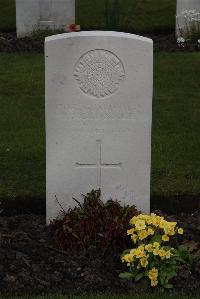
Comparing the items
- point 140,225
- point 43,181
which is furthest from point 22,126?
point 140,225

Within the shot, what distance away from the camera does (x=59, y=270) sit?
4758mm

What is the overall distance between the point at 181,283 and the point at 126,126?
1122 millimetres

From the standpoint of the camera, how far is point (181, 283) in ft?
15.3

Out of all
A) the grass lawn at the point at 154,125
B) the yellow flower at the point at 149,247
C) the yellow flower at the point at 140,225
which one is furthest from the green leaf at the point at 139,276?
the grass lawn at the point at 154,125

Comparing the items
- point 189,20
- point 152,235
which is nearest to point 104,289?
point 152,235

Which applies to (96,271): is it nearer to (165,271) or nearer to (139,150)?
(165,271)

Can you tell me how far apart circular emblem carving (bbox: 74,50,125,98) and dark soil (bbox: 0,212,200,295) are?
1.04 m

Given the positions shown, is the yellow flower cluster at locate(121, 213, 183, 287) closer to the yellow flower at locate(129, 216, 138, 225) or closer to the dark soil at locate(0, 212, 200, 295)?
the yellow flower at locate(129, 216, 138, 225)

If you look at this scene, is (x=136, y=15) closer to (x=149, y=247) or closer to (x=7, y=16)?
(x=7, y=16)

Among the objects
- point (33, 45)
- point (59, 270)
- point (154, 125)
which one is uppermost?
point (33, 45)

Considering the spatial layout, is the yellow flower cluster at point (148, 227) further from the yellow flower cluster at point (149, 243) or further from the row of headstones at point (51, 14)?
the row of headstones at point (51, 14)

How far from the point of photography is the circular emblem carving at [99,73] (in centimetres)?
505

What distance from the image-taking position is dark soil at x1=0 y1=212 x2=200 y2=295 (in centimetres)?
460

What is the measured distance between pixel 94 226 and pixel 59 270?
15.9 inches
